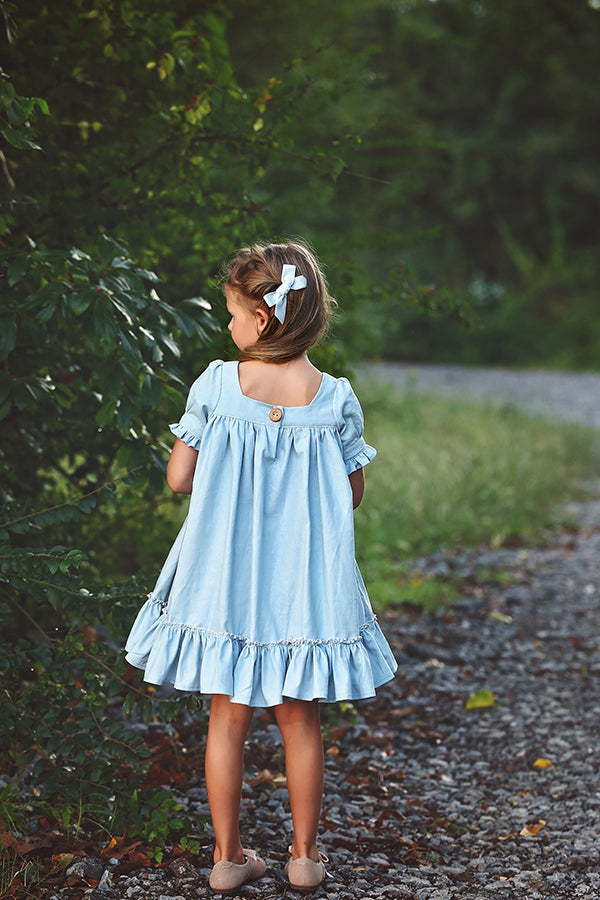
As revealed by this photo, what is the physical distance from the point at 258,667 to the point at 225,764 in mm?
259

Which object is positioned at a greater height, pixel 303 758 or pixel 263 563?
pixel 263 563

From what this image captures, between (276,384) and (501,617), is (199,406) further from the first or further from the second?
(501,617)

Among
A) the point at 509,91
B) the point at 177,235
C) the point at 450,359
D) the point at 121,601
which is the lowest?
the point at 450,359

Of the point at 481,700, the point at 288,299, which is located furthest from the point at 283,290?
the point at 481,700

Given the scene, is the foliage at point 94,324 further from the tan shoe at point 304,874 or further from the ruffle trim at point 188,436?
the tan shoe at point 304,874

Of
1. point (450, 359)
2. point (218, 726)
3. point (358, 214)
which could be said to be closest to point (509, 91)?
point (358, 214)

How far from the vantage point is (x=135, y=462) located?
2613 millimetres

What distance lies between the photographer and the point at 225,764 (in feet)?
7.41

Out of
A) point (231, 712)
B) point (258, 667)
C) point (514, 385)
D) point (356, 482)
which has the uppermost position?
point (356, 482)

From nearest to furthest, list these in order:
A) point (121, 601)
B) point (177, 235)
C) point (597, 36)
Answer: point (121, 601) → point (177, 235) → point (597, 36)

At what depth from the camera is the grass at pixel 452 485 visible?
5.52m

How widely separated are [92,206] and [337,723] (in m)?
1.84

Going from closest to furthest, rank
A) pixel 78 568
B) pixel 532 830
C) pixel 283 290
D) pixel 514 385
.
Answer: pixel 283 290, pixel 78 568, pixel 532 830, pixel 514 385

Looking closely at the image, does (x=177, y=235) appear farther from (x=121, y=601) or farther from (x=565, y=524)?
(x=565, y=524)
